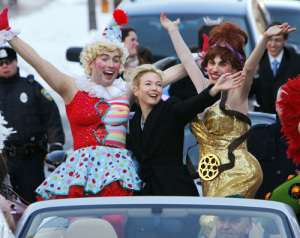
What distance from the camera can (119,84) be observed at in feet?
19.1

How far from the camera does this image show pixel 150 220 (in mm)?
4180

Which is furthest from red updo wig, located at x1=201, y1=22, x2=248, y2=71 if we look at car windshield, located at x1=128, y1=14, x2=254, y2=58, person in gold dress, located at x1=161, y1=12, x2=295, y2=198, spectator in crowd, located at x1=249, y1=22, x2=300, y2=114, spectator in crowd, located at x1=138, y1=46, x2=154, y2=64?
car windshield, located at x1=128, y1=14, x2=254, y2=58

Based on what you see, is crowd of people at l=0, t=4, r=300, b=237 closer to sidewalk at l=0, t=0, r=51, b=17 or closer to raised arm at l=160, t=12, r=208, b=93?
raised arm at l=160, t=12, r=208, b=93

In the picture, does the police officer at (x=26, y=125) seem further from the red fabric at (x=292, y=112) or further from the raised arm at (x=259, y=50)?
the red fabric at (x=292, y=112)

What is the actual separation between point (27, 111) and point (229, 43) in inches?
124

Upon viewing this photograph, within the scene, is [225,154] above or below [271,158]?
above

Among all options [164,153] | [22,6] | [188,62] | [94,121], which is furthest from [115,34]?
[22,6]

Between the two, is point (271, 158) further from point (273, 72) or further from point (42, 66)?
point (273, 72)

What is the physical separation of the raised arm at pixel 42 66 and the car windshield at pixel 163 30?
4349 mm

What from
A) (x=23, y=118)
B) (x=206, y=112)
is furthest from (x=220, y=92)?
(x=23, y=118)

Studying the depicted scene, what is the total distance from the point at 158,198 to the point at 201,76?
1.66 m

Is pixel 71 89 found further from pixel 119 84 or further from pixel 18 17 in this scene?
pixel 18 17

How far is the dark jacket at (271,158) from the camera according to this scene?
6.67 m

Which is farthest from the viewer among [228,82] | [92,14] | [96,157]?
[92,14]
